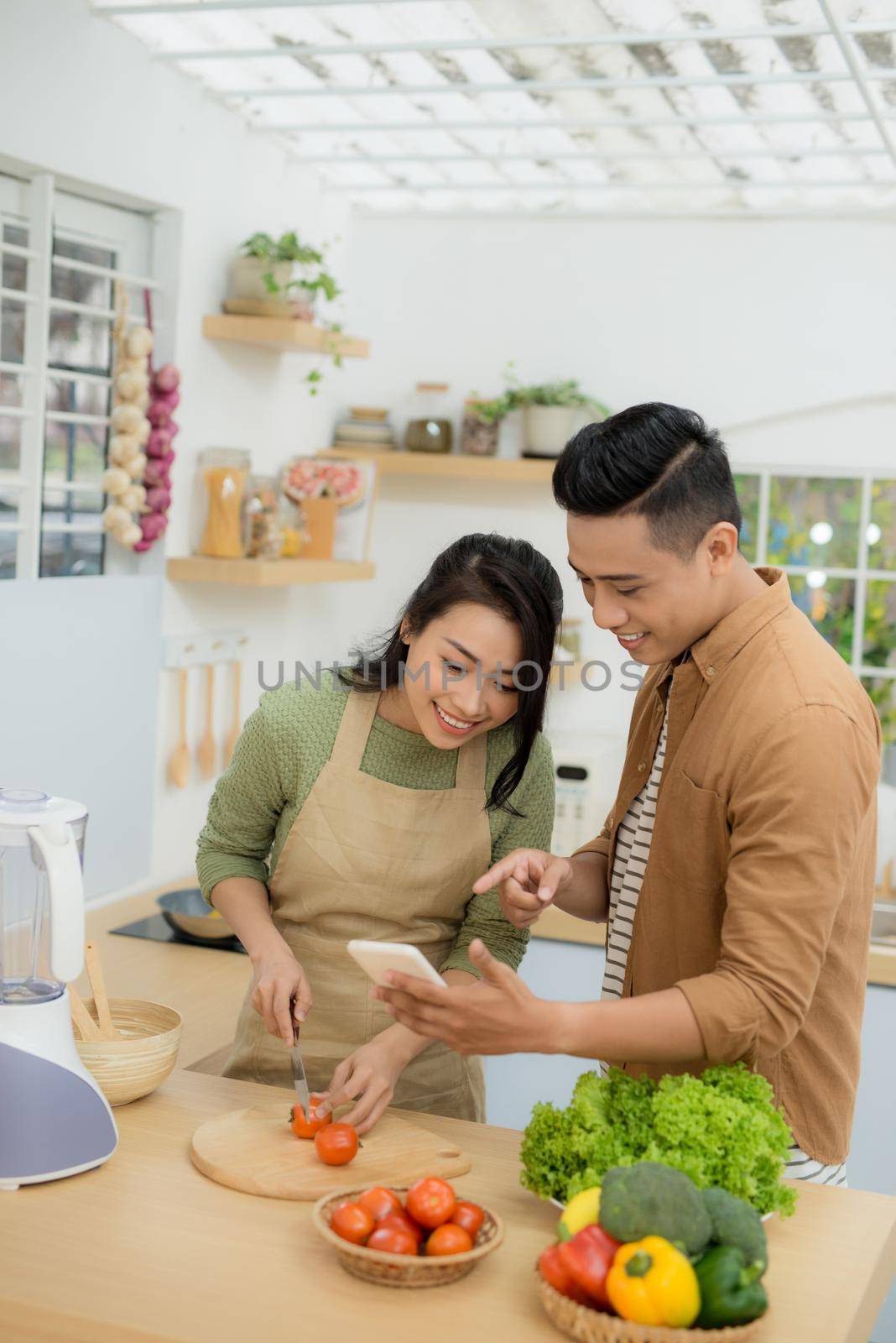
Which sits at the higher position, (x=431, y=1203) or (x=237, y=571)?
(x=237, y=571)

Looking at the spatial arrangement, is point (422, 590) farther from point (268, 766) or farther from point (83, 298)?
point (83, 298)

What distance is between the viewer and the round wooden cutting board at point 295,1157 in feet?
4.52

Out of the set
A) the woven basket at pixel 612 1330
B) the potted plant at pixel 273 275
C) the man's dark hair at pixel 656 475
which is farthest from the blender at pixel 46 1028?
the potted plant at pixel 273 275

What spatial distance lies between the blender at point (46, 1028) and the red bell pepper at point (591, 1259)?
529 mm

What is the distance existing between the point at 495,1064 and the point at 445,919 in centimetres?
148

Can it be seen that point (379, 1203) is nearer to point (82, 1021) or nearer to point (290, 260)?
point (82, 1021)

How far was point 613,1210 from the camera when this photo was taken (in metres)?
1.12

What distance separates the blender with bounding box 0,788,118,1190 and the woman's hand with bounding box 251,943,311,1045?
0.21 metres

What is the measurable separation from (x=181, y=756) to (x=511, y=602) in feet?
6.22

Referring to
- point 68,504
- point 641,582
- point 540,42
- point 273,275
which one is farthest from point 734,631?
point 273,275

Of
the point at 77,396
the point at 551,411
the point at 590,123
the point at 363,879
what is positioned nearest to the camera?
the point at 363,879

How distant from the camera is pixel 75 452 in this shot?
9.87 ft

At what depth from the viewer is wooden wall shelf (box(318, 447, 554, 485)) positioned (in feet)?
12.6

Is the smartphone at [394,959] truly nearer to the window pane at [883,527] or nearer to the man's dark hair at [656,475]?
the man's dark hair at [656,475]
